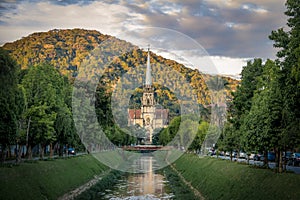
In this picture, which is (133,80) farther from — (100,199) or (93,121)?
(100,199)

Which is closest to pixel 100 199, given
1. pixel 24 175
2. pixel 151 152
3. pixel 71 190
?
pixel 71 190

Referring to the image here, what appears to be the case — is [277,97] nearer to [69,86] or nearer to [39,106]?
[39,106]

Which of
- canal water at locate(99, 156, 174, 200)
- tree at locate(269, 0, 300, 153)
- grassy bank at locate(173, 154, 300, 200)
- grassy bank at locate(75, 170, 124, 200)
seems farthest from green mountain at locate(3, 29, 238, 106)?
tree at locate(269, 0, 300, 153)

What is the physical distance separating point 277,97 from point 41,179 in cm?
2179

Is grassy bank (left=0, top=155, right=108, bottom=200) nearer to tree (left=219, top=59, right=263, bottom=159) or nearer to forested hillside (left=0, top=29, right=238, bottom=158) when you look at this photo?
forested hillside (left=0, top=29, right=238, bottom=158)

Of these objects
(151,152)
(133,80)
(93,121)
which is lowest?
(151,152)

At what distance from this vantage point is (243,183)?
117 feet

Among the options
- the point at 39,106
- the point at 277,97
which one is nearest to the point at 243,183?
the point at 277,97

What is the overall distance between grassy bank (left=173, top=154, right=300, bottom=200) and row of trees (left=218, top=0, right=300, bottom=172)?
2.46m

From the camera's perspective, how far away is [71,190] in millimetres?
47250

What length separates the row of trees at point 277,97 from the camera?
97.5ft

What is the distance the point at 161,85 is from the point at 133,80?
2285 cm

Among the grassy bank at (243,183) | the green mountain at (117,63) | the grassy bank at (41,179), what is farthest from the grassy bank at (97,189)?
the green mountain at (117,63)

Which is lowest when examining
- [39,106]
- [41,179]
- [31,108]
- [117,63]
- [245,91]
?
[41,179]
